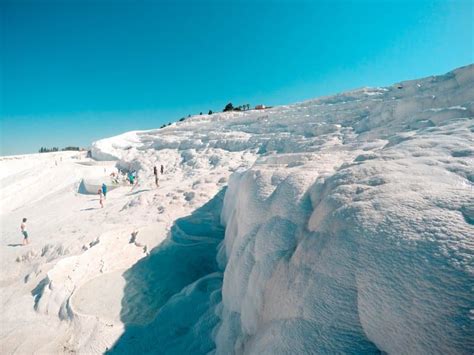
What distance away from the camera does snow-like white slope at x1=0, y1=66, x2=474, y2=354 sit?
1882mm

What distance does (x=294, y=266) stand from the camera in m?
2.79

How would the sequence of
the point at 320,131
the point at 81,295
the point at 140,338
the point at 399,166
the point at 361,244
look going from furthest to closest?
the point at 320,131 → the point at 81,295 → the point at 140,338 → the point at 399,166 → the point at 361,244

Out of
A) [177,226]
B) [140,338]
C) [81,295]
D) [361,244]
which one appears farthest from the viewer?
[177,226]

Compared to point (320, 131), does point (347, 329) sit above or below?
below

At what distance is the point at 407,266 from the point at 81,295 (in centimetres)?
636

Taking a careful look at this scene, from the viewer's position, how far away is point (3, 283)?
739 cm

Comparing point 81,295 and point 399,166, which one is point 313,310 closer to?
point 399,166

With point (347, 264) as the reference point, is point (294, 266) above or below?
below

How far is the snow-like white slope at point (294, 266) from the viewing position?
188cm

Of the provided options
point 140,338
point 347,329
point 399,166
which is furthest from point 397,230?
point 140,338

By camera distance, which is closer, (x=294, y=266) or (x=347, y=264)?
(x=347, y=264)

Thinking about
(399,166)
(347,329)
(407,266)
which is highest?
(399,166)

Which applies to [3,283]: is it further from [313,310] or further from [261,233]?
[313,310]

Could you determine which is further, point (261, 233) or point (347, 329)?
point (261, 233)
